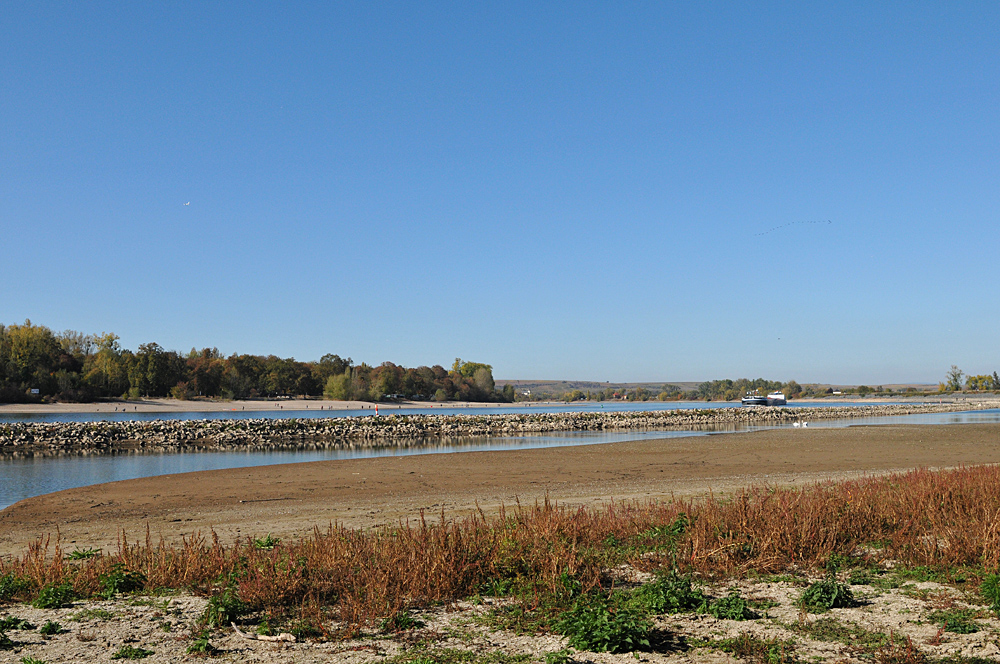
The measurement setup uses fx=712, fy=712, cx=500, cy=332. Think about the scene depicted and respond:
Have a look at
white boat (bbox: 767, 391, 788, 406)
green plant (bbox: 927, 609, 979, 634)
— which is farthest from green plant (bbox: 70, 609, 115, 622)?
white boat (bbox: 767, 391, 788, 406)

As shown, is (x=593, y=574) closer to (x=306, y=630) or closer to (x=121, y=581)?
(x=306, y=630)

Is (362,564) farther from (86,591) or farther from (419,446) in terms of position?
(419,446)

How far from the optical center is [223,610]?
7273mm

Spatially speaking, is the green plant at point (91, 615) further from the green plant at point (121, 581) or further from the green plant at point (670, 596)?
the green plant at point (670, 596)

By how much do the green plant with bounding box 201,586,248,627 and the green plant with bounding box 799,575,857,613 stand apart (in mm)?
5982

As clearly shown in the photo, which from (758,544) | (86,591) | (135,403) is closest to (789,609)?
(758,544)

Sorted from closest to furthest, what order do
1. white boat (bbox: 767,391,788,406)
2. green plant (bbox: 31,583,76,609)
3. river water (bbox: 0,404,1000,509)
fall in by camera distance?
green plant (bbox: 31,583,76,609) → river water (bbox: 0,404,1000,509) → white boat (bbox: 767,391,788,406)

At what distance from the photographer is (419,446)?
39.4 meters

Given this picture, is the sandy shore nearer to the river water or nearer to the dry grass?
the river water

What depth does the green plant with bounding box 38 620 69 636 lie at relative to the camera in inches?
278

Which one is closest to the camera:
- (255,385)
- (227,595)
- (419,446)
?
(227,595)

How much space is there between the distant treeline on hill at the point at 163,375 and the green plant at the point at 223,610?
10703 centimetres

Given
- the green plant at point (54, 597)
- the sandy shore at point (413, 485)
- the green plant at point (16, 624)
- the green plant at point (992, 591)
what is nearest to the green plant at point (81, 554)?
the sandy shore at point (413, 485)

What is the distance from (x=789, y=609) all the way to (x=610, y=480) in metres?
15.1
